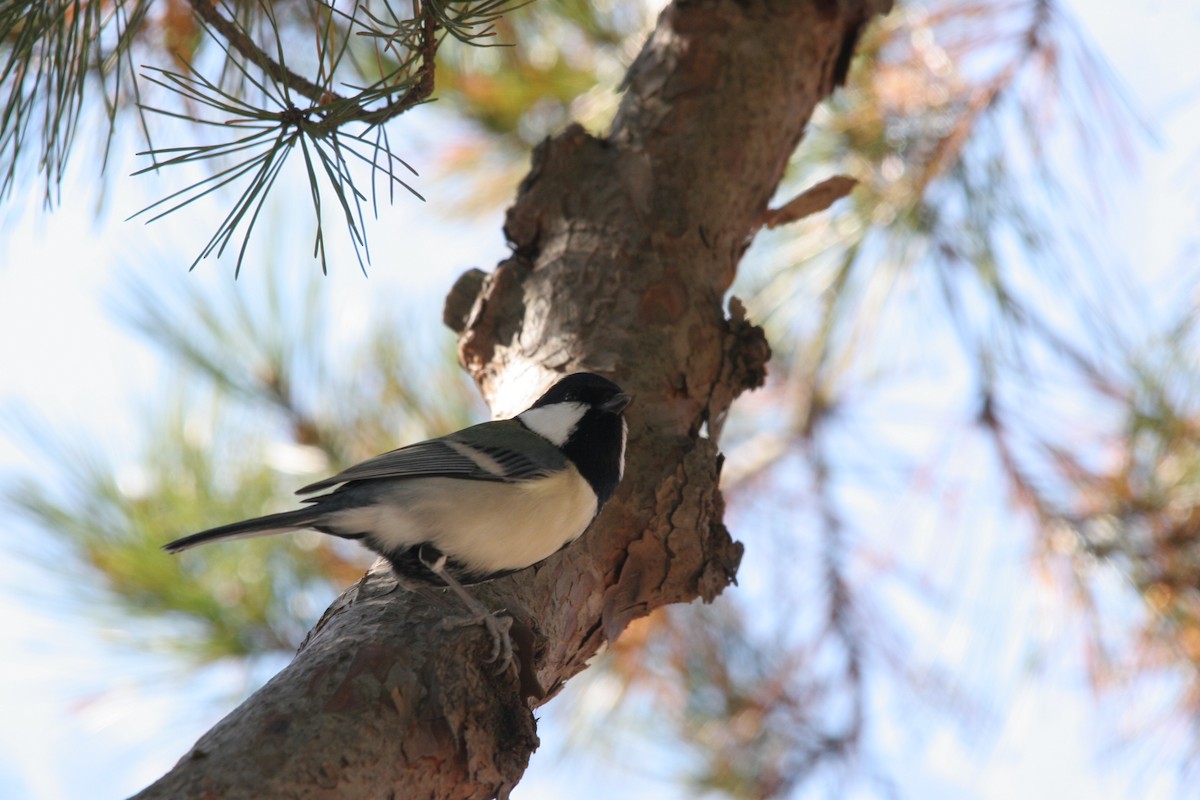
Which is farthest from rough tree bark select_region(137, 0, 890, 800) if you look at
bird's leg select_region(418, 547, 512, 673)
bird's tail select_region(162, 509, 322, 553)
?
bird's tail select_region(162, 509, 322, 553)

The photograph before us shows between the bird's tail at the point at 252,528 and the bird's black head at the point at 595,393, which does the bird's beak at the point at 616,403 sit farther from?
the bird's tail at the point at 252,528

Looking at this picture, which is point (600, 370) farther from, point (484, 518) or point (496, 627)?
point (496, 627)

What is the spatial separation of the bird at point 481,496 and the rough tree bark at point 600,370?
0.20 ft

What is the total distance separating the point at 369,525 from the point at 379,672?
0.48 metres

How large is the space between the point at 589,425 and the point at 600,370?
0.15 m

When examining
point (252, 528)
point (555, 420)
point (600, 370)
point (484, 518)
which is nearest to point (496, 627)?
point (484, 518)

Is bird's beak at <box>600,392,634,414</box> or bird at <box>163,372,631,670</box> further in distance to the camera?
bird's beak at <box>600,392,634,414</box>

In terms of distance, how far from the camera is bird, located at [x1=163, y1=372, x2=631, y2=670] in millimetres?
1799

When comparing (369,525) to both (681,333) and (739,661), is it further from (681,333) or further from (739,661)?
(739,661)

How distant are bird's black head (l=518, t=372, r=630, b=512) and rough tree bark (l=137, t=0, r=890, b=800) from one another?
0.19 ft

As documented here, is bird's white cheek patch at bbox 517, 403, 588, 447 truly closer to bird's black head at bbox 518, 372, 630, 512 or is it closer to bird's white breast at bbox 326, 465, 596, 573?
bird's black head at bbox 518, 372, 630, 512

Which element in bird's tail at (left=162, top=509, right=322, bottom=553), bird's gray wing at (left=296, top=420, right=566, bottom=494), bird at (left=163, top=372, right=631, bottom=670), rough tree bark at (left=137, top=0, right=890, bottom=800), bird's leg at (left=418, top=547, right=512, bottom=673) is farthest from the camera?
bird's gray wing at (left=296, top=420, right=566, bottom=494)

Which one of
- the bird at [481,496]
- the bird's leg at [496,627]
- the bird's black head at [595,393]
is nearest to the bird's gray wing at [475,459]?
the bird at [481,496]

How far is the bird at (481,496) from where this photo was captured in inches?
70.8
